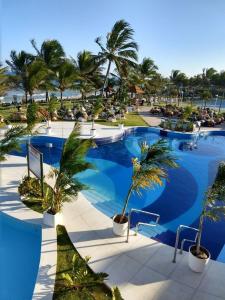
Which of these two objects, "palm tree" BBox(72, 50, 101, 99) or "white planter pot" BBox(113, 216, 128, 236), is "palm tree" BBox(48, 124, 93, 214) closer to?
"white planter pot" BBox(113, 216, 128, 236)

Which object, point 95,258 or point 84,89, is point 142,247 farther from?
point 84,89

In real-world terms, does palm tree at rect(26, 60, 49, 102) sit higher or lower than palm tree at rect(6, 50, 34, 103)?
lower

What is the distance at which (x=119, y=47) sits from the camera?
24703 millimetres

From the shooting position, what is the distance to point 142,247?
633cm

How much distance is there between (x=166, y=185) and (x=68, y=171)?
545cm

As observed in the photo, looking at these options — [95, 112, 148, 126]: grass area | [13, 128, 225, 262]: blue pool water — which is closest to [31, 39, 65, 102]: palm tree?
[95, 112, 148, 126]: grass area

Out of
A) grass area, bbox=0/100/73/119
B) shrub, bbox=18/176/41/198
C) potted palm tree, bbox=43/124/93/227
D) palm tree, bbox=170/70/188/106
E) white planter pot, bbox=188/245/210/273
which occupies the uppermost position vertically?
palm tree, bbox=170/70/188/106

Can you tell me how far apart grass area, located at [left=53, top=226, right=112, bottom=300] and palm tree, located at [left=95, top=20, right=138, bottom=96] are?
2093cm

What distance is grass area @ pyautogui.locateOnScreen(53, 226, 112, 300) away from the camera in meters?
4.91

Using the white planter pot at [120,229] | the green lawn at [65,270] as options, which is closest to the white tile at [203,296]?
the green lawn at [65,270]

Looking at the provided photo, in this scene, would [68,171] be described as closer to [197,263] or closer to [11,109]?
[197,263]

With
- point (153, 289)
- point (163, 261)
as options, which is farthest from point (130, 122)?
point (153, 289)

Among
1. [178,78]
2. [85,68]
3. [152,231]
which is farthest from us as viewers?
[178,78]

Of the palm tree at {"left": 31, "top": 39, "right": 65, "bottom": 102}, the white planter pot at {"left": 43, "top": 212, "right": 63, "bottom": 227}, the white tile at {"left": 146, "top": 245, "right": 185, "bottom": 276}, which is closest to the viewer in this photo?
the white tile at {"left": 146, "top": 245, "right": 185, "bottom": 276}
